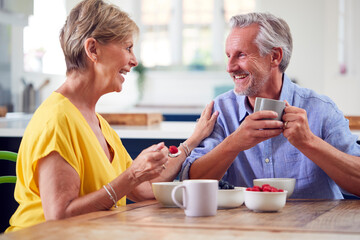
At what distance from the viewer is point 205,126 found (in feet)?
7.09

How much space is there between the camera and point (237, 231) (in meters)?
1.15

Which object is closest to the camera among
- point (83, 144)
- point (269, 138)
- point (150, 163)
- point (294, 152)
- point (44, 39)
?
point (150, 163)

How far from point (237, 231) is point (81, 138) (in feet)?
2.22

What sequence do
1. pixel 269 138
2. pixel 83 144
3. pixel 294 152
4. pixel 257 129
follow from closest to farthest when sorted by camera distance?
pixel 83 144 → pixel 257 129 → pixel 269 138 → pixel 294 152

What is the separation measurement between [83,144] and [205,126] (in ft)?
2.21

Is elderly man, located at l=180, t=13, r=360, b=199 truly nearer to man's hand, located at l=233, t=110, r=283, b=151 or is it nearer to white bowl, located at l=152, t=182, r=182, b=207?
man's hand, located at l=233, t=110, r=283, b=151

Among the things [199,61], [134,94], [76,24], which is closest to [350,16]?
[199,61]

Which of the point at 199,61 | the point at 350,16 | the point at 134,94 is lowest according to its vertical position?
the point at 134,94

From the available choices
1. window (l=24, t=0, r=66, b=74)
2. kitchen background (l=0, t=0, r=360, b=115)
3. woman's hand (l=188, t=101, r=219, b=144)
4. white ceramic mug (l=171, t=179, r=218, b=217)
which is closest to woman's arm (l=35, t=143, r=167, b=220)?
white ceramic mug (l=171, t=179, r=218, b=217)

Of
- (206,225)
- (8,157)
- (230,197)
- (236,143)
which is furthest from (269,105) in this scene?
(8,157)

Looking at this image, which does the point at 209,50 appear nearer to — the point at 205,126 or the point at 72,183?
the point at 205,126

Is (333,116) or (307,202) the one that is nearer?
(307,202)

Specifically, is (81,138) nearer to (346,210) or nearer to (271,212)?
(271,212)

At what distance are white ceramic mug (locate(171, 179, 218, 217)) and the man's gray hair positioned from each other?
2.99 ft
